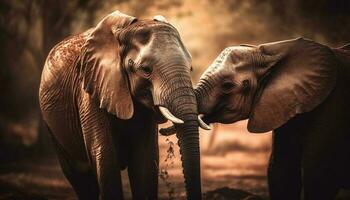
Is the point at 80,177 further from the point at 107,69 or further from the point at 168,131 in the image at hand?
the point at 168,131

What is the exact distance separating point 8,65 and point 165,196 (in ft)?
16.9

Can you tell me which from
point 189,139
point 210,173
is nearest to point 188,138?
point 189,139

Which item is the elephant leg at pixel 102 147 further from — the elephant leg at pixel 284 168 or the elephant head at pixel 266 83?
the elephant leg at pixel 284 168

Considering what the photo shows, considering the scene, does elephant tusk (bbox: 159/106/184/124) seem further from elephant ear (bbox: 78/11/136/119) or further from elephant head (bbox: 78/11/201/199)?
elephant ear (bbox: 78/11/136/119)

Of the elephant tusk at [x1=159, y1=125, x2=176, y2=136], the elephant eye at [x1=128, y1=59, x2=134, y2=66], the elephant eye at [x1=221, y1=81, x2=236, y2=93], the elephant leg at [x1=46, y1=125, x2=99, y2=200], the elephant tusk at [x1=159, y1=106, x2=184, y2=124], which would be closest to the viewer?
the elephant tusk at [x1=159, y1=106, x2=184, y2=124]

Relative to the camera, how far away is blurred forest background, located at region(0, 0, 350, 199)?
12.8m

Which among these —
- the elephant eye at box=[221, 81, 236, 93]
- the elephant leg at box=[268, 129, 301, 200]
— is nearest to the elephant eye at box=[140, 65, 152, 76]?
the elephant eye at box=[221, 81, 236, 93]

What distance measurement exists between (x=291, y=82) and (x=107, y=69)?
157 cm

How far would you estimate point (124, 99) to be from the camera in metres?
5.72

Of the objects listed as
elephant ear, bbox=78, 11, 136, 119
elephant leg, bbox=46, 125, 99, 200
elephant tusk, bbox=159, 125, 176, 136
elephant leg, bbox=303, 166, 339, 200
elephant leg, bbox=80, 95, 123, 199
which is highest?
elephant ear, bbox=78, 11, 136, 119

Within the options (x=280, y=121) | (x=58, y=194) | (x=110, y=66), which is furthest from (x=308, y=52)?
(x=58, y=194)

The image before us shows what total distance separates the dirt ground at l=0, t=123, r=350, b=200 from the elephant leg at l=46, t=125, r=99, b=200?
0.74 m

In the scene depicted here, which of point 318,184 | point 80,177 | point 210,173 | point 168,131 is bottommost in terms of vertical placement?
point 210,173

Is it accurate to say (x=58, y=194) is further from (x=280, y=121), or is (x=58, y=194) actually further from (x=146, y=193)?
(x=280, y=121)
